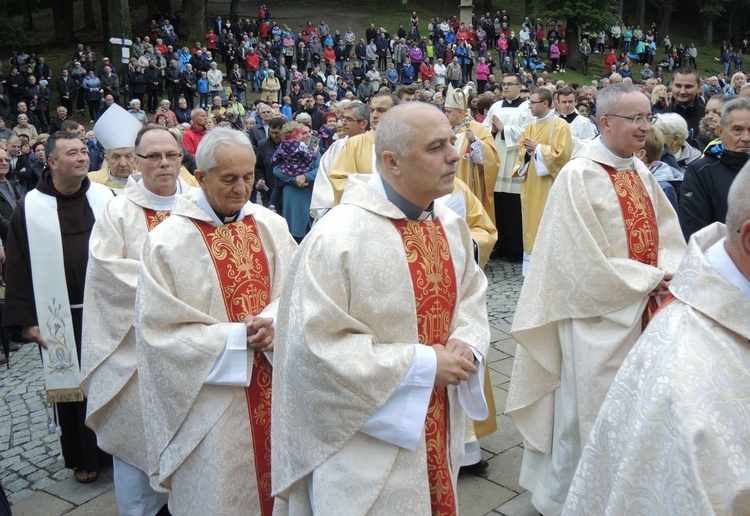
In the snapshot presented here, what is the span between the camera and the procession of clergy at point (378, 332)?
71.5 inches

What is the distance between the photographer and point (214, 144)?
323cm

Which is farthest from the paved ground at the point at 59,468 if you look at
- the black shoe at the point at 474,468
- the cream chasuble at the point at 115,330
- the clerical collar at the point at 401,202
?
the clerical collar at the point at 401,202

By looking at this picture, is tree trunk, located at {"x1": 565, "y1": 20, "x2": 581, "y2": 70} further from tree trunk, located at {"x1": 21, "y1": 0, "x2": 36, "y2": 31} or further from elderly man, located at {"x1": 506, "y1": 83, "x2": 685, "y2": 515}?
elderly man, located at {"x1": 506, "y1": 83, "x2": 685, "y2": 515}

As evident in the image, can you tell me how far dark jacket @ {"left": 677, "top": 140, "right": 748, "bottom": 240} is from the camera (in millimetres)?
4277

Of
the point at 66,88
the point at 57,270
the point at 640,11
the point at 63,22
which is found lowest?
the point at 66,88

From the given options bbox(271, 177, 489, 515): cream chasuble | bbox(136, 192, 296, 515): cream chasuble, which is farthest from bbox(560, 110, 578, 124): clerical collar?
bbox(271, 177, 489, 515): cream chasuble

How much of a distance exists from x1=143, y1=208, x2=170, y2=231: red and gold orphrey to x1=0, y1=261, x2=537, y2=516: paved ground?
1.52m

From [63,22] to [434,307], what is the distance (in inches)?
1360

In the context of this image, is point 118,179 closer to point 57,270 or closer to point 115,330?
point 57,270

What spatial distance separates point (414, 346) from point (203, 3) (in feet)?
103

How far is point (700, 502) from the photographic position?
170cm

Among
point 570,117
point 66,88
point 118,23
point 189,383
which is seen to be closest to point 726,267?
point 189,383

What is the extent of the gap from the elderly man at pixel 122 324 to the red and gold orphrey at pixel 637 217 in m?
2.21

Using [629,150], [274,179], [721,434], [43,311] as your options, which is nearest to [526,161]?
[274,179]
